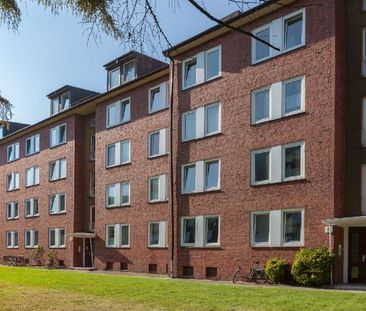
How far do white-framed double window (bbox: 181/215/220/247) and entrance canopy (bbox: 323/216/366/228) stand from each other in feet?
23.2

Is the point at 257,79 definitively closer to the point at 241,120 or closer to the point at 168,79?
the point at 241,120

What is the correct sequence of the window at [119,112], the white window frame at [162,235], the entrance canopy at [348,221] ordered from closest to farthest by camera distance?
the entrance canopy at [348,221] → the white window frame at [162,235] → the window at [119,112]

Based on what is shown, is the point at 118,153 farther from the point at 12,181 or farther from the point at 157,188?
the point at 12,181

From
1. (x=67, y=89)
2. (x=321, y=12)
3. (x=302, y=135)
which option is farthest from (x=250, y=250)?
(x=67, y=89)

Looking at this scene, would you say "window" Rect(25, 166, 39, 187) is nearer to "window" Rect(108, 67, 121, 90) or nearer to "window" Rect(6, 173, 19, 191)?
"window" Rect(6, 173, 19, 191)

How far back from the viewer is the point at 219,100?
1135 inches

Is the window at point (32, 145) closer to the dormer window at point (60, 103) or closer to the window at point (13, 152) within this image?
the window at point (13, 152)

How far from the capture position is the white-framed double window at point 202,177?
2885 cm

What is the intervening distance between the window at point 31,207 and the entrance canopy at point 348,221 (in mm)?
32463

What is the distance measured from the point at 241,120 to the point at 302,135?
380 centimetres

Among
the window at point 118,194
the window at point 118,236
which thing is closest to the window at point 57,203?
the window at point 118,194

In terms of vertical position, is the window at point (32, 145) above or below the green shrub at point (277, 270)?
above

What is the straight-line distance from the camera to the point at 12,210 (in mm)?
54125

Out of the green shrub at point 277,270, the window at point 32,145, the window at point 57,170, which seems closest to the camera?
the green shrub at point 277,270
